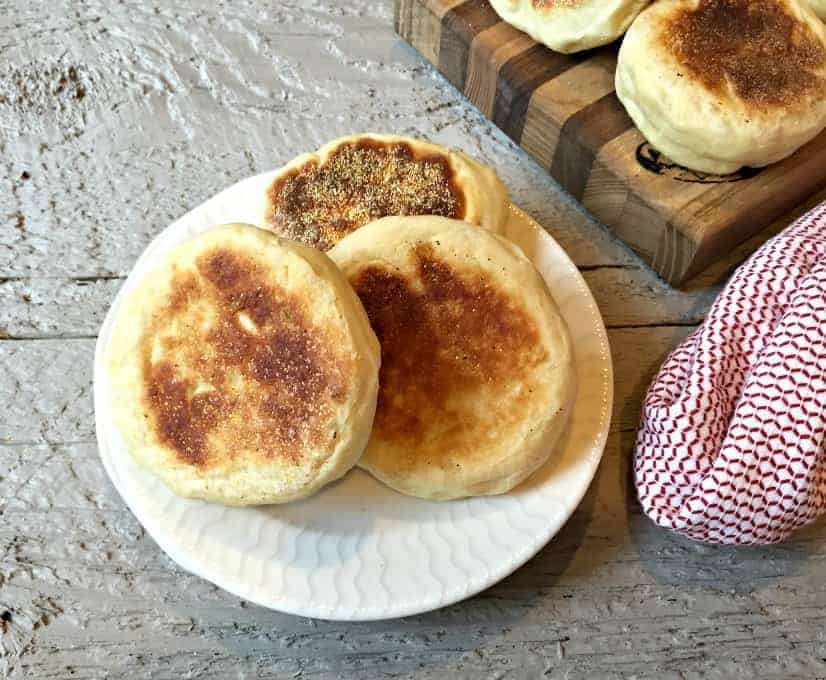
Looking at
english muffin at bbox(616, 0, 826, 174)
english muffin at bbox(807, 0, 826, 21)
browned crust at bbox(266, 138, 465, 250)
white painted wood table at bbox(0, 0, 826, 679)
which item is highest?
english muffin at bbox(807, 0, 826, 21)

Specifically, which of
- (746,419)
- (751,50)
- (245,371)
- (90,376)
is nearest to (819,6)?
(751,50)

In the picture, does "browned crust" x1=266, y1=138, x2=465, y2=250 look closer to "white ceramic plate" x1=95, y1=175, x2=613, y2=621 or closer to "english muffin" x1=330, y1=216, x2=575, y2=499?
"english muffin" x1=330, y1=216, x2=575, y2=499

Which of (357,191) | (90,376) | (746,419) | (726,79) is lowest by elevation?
(90,376)

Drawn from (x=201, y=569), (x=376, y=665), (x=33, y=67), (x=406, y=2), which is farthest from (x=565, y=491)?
(x=33, y=67)

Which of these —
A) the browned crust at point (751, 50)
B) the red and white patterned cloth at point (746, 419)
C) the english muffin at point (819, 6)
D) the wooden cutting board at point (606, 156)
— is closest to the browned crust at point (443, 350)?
the red and white patterned cloth at point (746, 419)

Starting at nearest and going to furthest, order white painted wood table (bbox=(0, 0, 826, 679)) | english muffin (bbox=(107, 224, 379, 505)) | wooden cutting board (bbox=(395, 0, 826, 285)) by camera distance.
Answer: english muffin (bbox=(107, 224, 379, 505)) < white painted wood table (bbox=(0, 0, 826, 679)) < wooden cutting board (bbox=(395, 0, 826, 285))

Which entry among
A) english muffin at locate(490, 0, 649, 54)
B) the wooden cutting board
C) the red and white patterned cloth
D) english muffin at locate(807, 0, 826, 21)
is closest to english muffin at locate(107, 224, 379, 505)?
the red and white patterned cloth

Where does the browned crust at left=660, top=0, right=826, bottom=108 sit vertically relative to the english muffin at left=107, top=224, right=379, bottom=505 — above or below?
above

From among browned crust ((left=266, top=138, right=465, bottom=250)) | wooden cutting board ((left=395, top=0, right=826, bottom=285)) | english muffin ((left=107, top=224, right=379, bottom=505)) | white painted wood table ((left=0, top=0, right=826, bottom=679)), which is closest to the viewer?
english muffin ((left=107, top=224, right=379, bottom=505))

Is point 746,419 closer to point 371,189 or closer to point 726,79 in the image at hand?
point 726,79
